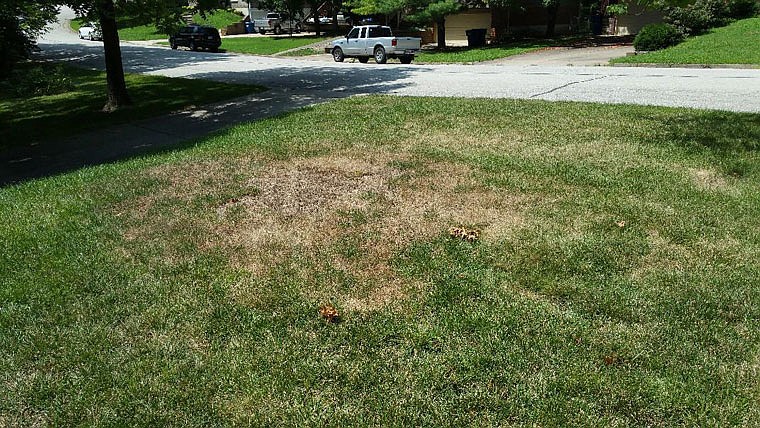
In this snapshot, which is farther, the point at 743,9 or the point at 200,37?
the point at 200,37

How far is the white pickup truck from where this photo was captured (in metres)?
26.2

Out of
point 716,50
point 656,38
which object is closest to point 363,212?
point 716,50

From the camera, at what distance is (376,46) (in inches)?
1070

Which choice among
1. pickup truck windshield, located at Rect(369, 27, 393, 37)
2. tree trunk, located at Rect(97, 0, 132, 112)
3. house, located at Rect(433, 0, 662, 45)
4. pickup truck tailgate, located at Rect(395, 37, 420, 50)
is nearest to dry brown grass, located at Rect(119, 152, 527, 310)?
tree trunk, located at Rect(97, 0, 132, 112)

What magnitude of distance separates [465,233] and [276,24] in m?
50.8

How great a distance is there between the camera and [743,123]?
9.16m

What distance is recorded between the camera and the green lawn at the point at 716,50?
720 inches

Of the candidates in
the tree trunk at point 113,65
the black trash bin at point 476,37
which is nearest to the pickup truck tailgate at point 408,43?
the black trash bin at point 476,37

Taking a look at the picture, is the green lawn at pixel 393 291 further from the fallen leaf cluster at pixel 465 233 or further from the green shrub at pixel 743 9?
the green shrub at pixel 743 9

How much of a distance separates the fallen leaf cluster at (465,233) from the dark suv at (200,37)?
3637 centimetres

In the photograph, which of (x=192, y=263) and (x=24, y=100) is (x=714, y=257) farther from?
(x=24, y=100)

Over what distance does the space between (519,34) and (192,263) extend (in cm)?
3557

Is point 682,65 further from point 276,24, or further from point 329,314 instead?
point 276,24

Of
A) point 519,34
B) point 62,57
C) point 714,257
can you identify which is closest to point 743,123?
point 714,257
